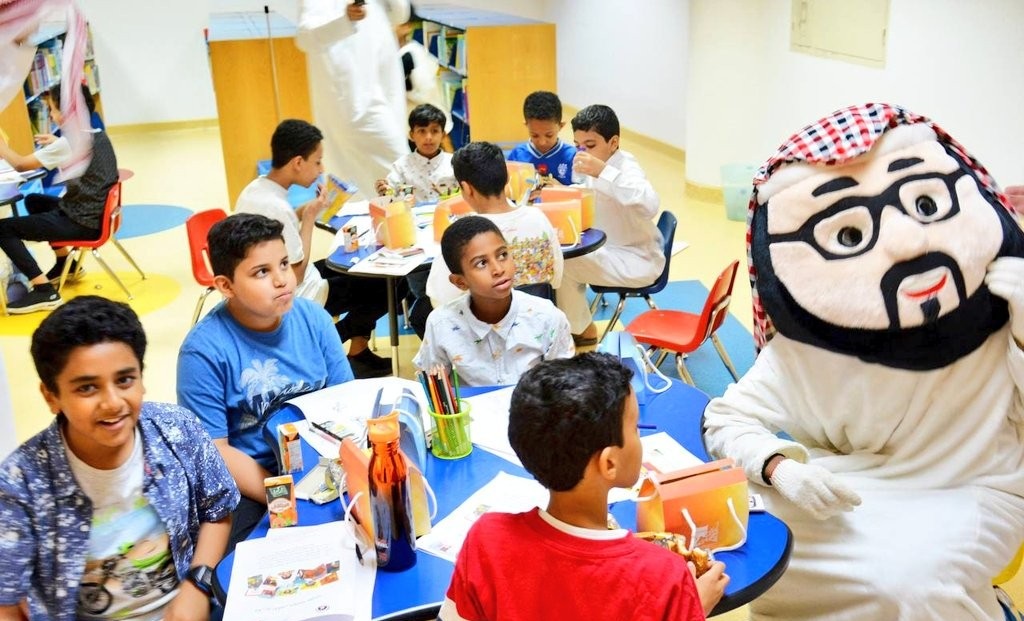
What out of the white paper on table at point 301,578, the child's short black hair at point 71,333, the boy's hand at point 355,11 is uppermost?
the boy's hand at point 355,11

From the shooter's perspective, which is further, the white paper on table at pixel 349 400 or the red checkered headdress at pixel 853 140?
the white paper on table at pixel 349 400

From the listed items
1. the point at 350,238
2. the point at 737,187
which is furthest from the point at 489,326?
the point at 737,187

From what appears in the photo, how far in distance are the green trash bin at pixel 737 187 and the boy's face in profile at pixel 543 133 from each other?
7.21 ft

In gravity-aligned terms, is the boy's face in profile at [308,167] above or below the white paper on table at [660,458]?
above

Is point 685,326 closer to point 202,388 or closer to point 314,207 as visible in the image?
point 314,207

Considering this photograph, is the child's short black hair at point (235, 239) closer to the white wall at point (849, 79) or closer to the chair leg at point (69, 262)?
the chair leg at point (69, 262)

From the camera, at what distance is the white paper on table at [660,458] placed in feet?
6.70

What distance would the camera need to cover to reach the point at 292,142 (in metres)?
4.09

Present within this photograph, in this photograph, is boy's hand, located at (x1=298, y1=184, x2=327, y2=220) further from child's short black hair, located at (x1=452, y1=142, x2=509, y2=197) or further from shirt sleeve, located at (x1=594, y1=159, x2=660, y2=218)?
shirt sleeve, located at (x1=594, y1=159, x2=660, y2=218)

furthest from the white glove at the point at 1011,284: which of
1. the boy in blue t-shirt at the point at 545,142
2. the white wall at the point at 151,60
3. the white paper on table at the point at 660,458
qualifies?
the white wall at the point at 151,60

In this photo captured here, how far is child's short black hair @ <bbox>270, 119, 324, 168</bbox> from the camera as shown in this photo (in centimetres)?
408

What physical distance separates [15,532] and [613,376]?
1186 mm

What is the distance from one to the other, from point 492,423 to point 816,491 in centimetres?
81

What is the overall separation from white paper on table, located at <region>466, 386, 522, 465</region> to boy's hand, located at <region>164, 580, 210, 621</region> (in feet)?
2.32
